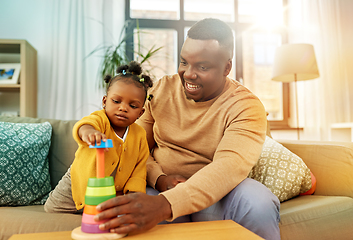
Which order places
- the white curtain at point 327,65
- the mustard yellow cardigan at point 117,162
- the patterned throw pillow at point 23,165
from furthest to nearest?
the white curtain at point 327,65 → the patterned throw pillow at point 23,165 → the mustard yellow cardigan at point 117,162

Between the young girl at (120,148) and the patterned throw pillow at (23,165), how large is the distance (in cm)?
19

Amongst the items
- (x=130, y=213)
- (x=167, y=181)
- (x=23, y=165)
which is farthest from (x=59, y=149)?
(x=130, y=213)

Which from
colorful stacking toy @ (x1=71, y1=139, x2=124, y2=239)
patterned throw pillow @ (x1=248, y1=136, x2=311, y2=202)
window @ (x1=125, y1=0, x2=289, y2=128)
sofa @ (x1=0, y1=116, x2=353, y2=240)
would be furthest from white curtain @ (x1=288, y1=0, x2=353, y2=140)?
colorful stacking toy @ (x1=71, y1=139, x2=124, y2=239)

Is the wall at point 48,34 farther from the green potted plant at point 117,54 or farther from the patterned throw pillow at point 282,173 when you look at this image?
the patterned throw pillow at point 282,173

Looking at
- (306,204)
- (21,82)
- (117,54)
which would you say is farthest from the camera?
(117,54)

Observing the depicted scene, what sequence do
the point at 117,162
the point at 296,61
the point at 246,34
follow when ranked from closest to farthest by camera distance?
the point at 117,162 → the point at 296,61 → the point at 246,34

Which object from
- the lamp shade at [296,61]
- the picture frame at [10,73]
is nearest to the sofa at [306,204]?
the picture frame at [10,73]

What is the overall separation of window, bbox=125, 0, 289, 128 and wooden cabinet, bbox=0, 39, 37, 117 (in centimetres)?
133

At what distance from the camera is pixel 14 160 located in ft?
4.18

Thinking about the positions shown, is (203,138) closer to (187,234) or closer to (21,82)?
(187,234)

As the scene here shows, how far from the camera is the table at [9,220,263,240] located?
66cm

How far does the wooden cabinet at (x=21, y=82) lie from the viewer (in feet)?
8.38

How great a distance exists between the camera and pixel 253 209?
0.86 meters

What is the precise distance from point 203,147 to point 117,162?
344 millimetres
